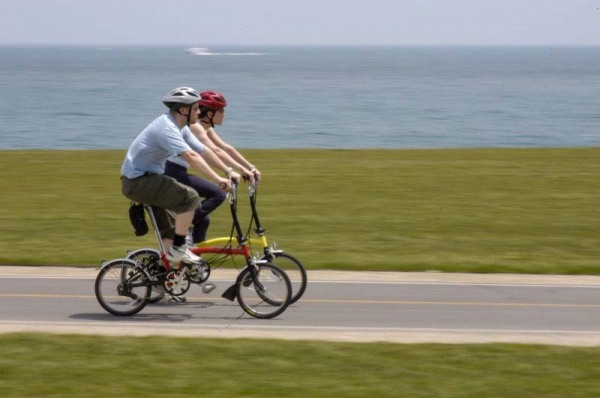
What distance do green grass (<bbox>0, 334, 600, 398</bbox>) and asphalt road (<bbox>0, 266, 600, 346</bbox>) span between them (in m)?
0.51

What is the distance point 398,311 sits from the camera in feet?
33.0

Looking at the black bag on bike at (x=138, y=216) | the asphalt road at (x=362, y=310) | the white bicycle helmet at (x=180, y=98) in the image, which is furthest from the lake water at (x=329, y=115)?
the white bicycle helmet at (x=180, y=98)

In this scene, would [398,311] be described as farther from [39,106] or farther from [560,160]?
[39,106]

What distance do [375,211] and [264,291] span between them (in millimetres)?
7865

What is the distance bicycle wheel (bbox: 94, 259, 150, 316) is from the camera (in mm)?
9703

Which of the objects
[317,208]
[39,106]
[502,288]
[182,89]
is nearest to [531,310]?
[502,288]

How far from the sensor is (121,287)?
9711mm

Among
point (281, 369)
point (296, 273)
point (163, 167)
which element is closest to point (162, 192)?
point (163, 167)

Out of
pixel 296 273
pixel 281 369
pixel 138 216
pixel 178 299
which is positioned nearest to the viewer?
pixel 281 369

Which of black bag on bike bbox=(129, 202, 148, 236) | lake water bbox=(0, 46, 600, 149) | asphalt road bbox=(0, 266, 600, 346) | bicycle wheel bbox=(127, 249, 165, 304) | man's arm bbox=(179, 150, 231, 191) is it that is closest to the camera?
asphalt road bbox=(0, 266, 600, 346)

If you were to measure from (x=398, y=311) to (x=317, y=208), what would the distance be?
25.3 ft

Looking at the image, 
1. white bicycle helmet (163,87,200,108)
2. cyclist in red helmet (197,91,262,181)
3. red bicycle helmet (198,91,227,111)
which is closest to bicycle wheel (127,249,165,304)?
cyclist in red helmet (197,91,262,181)

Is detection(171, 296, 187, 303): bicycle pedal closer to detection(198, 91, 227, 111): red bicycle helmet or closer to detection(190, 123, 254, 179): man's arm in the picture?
detection(190, 123, 254, 179): man's arm

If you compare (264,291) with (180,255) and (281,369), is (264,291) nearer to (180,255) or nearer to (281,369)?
(180,255)
